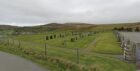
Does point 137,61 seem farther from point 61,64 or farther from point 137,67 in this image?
point 61,64

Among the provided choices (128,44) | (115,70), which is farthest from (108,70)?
(128,44)

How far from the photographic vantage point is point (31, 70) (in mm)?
16578

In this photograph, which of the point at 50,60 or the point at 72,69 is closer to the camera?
the point at 72,69

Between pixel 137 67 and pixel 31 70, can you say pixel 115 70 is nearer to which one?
pixel 137 67

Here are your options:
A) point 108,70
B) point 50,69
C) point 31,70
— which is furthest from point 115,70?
point 31,70

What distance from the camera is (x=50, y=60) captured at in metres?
20.8

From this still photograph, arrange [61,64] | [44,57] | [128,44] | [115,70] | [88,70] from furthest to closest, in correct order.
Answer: [128,44]
[44,57]
[115,70]
[61,64]
[88,70]

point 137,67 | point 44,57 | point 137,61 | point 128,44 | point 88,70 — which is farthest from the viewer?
point 128,44

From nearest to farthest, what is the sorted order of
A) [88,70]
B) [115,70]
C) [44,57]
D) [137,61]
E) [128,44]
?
[88,70] → [115,70] → [44,57] → [137,61] → [128,44]

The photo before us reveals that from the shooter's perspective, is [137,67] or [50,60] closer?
[50,60]

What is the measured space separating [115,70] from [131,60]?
299 inches

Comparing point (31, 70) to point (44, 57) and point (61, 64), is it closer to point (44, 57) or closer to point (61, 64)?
point (61, 64)

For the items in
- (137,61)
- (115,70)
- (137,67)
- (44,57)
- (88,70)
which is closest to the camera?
(88,70)

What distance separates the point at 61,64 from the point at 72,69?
Result: 2.00 metres
